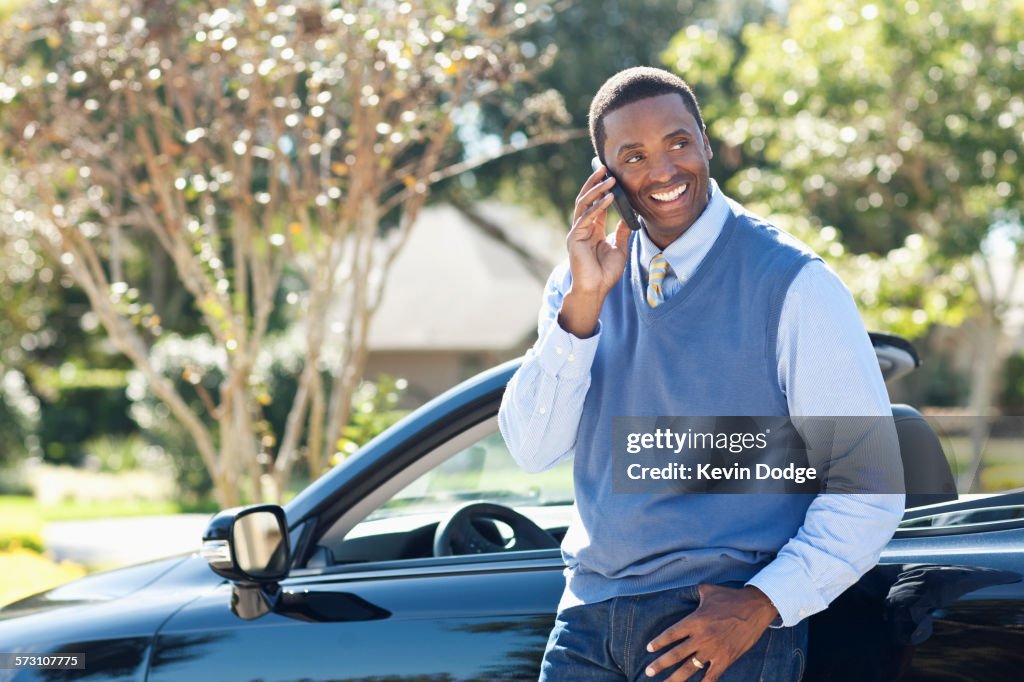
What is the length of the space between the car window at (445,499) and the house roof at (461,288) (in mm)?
21107

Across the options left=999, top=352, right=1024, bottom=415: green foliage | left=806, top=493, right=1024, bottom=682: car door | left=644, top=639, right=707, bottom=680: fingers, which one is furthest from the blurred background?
left=999, top=352, right=1024, bottom=415: green foliage

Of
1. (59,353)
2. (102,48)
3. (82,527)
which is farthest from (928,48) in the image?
(59,353)

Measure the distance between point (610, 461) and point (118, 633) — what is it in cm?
133

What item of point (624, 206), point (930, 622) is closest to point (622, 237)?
point (624, 206)

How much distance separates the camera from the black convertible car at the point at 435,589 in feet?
7.25

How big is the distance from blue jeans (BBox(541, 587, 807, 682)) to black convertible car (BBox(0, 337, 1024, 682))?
244 millimetres

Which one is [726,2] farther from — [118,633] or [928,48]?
[118,633]

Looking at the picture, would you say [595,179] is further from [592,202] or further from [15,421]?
[15,421]

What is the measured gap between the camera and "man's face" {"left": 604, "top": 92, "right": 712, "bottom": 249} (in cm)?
217

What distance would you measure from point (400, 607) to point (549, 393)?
75cm

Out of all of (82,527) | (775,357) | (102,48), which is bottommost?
(82,527)

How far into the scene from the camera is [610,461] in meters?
2.10

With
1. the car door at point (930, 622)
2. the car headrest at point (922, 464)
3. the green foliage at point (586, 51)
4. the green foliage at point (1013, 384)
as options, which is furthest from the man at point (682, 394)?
the green foliage at point (1013, 384)

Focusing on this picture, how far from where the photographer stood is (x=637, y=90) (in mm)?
2186
